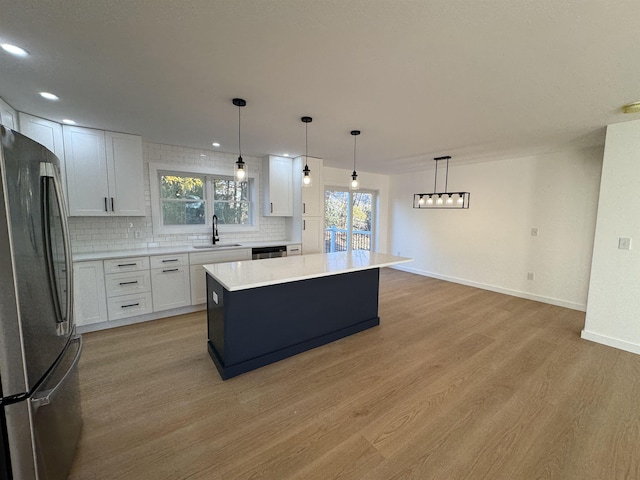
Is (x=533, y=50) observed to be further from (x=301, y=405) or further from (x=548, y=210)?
(x=548, y=210)

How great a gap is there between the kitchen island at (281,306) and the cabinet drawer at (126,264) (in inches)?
51.2

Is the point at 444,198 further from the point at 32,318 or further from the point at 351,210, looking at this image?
the point at 32,318

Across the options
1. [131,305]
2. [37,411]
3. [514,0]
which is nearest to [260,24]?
[514,0]

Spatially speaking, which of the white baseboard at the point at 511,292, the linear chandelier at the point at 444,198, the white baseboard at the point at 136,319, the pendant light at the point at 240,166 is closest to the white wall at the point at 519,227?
the white baseboard at the point at 511,292

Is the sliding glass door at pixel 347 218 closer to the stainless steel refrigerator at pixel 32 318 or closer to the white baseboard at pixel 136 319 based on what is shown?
the white baseboard at pixel 136 319

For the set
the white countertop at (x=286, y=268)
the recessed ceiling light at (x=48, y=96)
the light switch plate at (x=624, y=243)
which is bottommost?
the white countertop at (x=286, y=268)

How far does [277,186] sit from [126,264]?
2.55 meters

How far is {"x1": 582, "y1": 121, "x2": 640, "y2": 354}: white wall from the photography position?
2746 mm

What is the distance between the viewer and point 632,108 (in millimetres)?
2381

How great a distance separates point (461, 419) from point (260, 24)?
288cm

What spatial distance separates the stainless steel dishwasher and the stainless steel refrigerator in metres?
2.80

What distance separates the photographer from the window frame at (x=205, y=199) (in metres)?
3.88

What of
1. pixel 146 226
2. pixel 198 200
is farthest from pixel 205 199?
pixel 146 226

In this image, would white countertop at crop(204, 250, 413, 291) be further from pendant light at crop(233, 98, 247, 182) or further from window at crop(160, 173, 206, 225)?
window at crop(160, 173, 206, 225)
